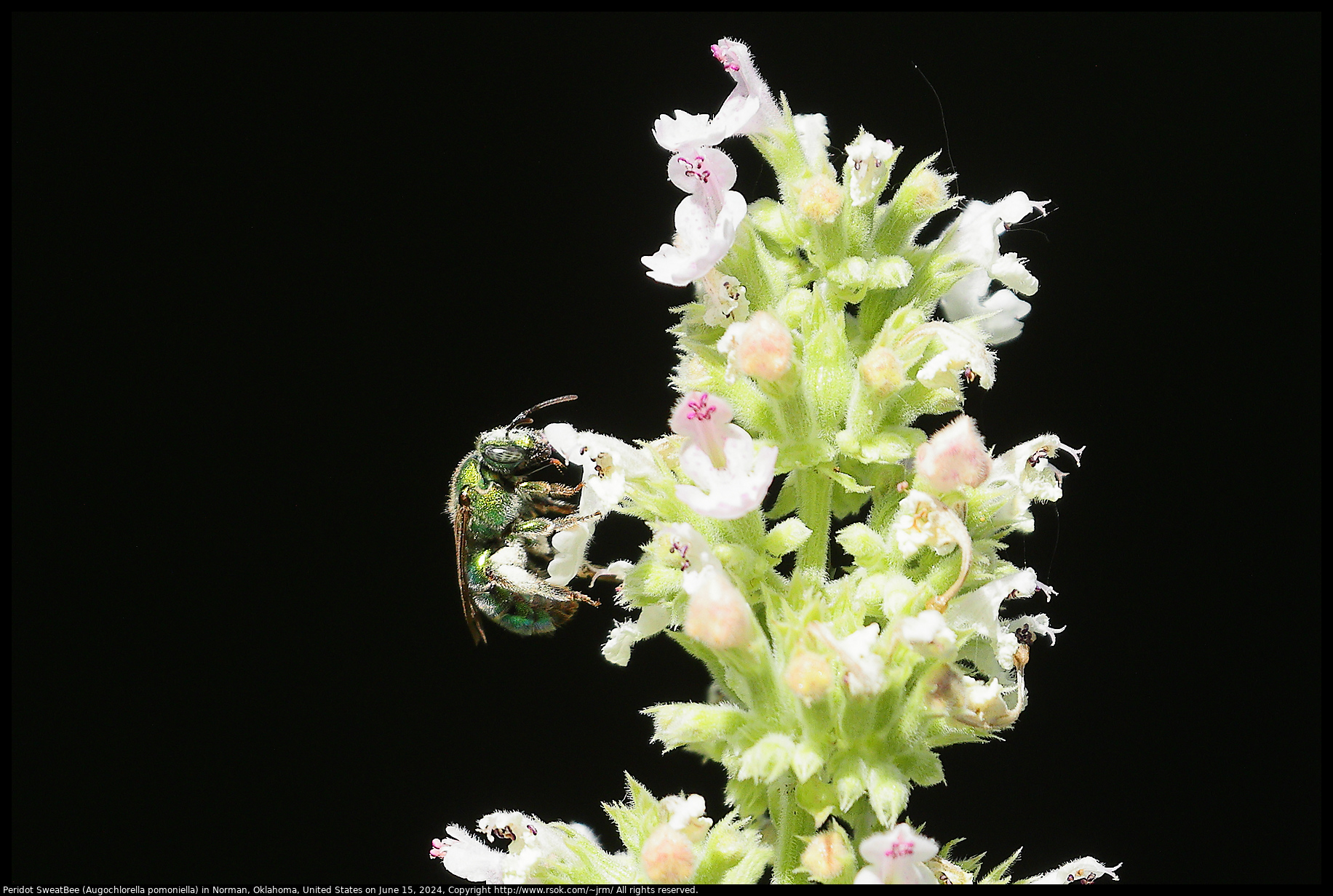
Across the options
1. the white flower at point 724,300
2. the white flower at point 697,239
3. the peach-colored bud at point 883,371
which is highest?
the white flower at point 697,239

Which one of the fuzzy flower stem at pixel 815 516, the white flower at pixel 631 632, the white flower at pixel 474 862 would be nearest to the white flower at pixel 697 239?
the fuzzy flower stem at pixel 815 516

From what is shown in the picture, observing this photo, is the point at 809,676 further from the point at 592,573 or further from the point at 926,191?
the point at 926,191

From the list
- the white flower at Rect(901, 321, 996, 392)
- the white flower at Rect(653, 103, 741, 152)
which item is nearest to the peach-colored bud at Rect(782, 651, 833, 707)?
the white flower at Rect(901, 321, 996, 392)

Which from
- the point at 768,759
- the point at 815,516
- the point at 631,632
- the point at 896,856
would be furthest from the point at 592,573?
the point at 896,856

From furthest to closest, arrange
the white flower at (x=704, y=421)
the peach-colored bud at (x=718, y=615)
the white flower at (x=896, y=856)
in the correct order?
1. the white flower at (x=704, y=421)
2. the peach-colored bud at (x=718, y=615)
3. the white flower at (x=896, y=856)

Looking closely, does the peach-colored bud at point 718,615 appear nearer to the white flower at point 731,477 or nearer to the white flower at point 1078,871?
the white flower at point 731,477
